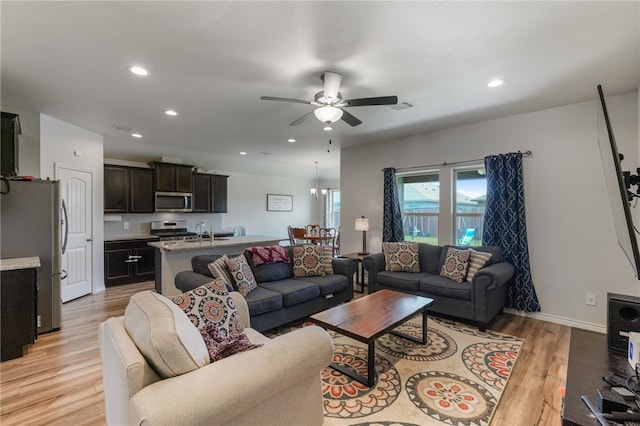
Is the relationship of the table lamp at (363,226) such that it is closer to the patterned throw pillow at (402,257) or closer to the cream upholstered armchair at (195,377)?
the patterned throw pillow at (402,257)

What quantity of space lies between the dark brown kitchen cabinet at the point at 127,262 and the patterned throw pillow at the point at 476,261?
17.9 ft

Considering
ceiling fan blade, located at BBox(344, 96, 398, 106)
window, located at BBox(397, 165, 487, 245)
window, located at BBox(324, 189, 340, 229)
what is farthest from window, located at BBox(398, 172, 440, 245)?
window, located at BBox(324, 189, 340, 229)

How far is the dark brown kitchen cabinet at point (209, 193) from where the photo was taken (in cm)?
639

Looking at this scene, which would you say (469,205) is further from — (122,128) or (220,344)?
(122,128)

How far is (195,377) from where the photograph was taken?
1.14m

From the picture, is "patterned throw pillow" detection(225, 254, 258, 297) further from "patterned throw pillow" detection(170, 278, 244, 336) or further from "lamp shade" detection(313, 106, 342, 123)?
"lamp shade" detection(313, 106, 342, 123)

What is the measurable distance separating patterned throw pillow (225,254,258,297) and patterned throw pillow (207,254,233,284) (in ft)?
0.10

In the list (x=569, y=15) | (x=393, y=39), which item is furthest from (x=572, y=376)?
(x=393, y=39)

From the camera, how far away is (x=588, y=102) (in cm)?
329

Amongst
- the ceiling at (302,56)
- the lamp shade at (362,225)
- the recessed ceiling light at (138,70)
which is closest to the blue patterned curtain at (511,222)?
the ceiling at (302,56)

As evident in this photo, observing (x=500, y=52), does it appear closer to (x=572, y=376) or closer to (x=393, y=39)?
(x=393, y=39)

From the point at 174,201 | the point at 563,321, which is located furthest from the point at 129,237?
the point at 563,321

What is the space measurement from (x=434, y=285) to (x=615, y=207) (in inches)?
82.5

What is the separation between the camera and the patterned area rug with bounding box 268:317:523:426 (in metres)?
1.91
